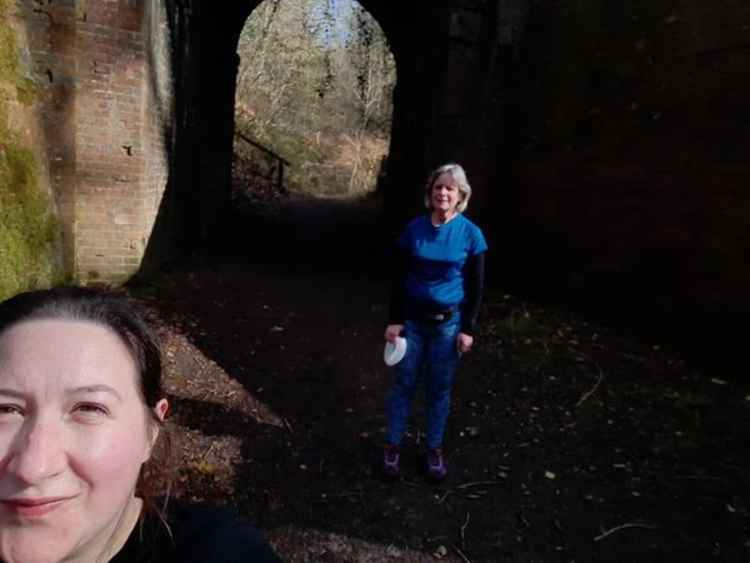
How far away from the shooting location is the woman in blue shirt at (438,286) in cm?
305

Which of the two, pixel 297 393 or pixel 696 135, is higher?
pixel 696 135

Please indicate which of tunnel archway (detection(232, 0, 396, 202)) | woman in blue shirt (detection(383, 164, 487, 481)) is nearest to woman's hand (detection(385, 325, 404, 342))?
woman in blue shirt (detection(383, 164, 487, 481))

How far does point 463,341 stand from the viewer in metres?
3.11

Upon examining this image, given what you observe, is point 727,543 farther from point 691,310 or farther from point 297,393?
point 297,393

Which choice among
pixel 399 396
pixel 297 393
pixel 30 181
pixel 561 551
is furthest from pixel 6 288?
pixel 561 551

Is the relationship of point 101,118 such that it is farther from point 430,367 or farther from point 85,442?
point 85,442

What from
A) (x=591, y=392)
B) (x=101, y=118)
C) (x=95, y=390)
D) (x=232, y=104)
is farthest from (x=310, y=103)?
(x=95, y=390)

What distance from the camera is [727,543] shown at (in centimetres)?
297

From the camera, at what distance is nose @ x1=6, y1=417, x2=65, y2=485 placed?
1.03 metres

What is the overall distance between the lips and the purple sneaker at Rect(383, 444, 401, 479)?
262cm

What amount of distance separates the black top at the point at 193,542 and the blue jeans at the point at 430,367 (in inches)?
76.8

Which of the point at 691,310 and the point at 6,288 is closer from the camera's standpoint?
the point at 6,288

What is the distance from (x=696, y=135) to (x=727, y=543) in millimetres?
3893

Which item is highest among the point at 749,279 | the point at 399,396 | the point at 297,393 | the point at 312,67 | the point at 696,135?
the point at 312,67
